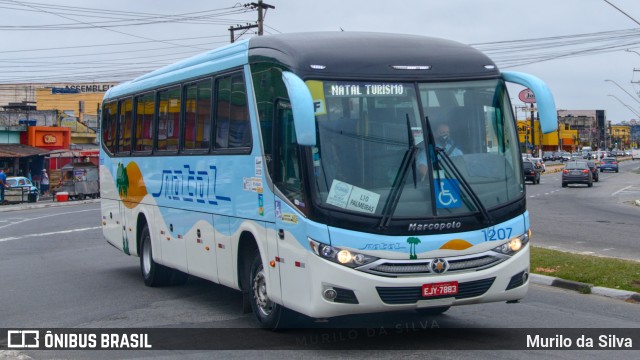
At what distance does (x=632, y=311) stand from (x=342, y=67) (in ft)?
17.5

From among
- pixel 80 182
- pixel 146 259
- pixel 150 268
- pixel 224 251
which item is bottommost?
pixel 150 268

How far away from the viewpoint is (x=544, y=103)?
8.96m

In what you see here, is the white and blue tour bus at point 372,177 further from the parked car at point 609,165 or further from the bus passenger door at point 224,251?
the parked car at point 609,165

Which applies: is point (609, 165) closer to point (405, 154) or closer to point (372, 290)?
point (405, 154)

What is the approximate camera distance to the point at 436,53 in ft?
29.9

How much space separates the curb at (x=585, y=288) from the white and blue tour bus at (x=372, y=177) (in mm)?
3245

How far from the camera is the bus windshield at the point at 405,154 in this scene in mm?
8297

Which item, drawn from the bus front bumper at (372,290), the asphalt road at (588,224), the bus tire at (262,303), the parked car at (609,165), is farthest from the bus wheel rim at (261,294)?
the parked car at (609,165)

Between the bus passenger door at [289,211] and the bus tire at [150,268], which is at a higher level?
the bus passenger door at [289,211]

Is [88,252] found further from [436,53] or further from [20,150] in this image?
[20,150]

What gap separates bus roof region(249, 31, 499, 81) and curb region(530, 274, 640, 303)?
15.1 feet

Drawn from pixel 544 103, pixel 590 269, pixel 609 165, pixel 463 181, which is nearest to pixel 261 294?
pixel 463 181

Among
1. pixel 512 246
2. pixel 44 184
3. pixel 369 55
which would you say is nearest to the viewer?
pixel 512 246

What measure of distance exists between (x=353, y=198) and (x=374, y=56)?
158cm
